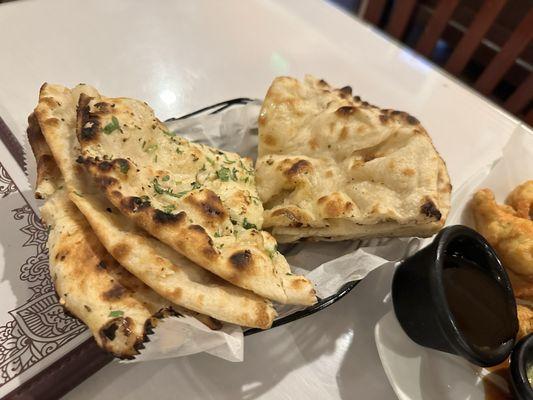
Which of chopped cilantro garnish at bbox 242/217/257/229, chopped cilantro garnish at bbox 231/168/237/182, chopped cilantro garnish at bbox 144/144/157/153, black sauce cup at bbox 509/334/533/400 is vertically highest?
chopped cilantro garnish at bbox 144/144/157/153

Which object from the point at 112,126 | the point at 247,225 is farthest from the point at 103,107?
the point at 247,225

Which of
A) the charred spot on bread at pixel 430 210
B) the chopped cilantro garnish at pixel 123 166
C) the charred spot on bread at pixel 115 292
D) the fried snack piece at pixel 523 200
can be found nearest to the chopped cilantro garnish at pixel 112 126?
the chopped cilantro garnish at pixel 123 166

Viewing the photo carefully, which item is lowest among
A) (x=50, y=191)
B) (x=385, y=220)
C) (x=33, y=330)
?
(x=33, y=330)

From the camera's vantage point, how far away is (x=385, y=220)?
1319 mm

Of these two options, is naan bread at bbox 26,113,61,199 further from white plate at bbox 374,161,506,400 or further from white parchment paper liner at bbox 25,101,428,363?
white plate at bbox 374,161,506,400

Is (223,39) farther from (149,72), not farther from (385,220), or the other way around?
(385,220)

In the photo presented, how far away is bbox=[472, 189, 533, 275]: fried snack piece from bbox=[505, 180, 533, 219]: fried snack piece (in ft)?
0.09

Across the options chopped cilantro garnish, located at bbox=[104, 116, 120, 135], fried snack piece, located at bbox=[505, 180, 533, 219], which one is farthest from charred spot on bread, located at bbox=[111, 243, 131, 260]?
fried snack piece, located at bbox=[505, 180, 533, 219]

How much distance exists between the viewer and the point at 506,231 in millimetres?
1647

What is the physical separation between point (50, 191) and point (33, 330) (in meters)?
0.42

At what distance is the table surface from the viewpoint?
56.7 inches

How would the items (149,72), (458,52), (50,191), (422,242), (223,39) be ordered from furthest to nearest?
(458,52) < (223,39) < (149,72) < (422,242) < (50,191)

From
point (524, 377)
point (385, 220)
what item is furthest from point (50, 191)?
point (524, 377)

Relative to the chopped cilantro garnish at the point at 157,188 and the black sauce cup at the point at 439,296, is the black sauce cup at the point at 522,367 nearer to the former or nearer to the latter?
the black sauce cup at the point at 439,296
